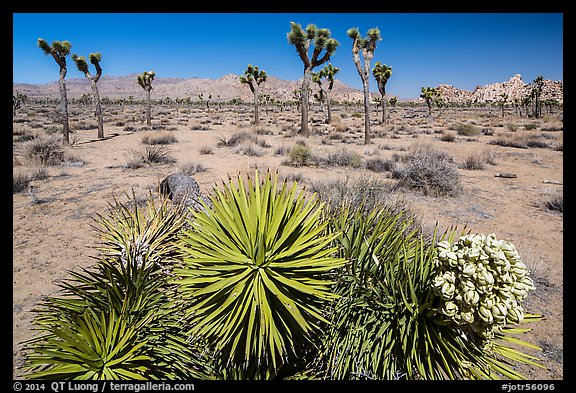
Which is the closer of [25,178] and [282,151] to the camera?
[25,178]

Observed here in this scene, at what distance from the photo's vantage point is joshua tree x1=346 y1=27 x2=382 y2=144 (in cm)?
1754

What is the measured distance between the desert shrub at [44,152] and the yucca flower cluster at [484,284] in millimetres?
13967

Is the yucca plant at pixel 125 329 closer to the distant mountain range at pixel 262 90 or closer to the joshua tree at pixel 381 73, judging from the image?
the joshua tree at pixel 381 73

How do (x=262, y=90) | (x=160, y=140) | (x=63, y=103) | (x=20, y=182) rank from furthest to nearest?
1. (x=262, y=90)
2. (x=160, y=140)
3. (x=63, y=103)
4. (x=20, y=182)

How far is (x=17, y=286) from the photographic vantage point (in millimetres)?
4453

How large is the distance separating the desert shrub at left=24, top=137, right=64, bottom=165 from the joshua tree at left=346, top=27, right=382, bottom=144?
14.3 m

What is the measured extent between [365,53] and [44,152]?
16.2 m

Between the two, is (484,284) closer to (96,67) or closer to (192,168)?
(192,168)

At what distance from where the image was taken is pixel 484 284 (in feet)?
4.58

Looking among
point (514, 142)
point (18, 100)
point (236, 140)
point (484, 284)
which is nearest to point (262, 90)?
point (18, 100)

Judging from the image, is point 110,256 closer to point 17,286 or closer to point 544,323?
point 17,286

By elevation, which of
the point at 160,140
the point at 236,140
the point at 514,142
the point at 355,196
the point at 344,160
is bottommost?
the point at 355,196
